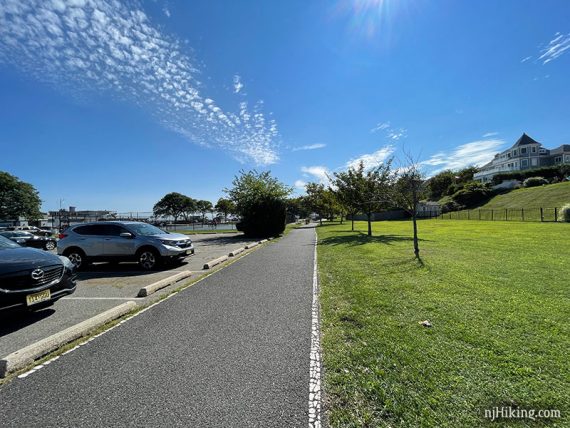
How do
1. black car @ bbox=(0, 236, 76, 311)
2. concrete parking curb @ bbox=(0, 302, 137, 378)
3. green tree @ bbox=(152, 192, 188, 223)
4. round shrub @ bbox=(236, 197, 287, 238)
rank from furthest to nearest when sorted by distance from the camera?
green tree @ bbox=(152, 192, 188, 223) → round shrub @ bbox=(236, 197, 287, 238) → black car @ bbox=(0, 236, 76, 311) → concrete parking curb @ bbox=(0, 302, 137, 378)

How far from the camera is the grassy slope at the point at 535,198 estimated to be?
3828 cm

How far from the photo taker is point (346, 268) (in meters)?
8.52

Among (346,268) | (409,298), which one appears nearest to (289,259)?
(346,268)

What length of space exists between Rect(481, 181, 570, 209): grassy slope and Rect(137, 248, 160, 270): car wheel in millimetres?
45175

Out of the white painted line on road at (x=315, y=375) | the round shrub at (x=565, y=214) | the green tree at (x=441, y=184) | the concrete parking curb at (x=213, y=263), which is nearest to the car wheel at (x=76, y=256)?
the concrete parking curb at (x=213, y=263)

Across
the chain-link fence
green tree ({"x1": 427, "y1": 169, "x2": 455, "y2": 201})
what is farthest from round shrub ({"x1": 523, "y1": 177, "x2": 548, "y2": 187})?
the chain-link fence

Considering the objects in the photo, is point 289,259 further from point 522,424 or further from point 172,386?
point 522,424

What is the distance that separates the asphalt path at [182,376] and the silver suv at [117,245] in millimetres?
4944

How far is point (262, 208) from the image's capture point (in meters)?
23.5

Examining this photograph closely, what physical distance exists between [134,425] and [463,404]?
2.65 metres

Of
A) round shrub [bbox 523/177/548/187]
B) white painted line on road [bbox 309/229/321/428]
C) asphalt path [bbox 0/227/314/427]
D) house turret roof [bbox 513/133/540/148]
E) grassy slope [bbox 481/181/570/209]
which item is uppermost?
house turret roof [bbox 513/133/540/148]

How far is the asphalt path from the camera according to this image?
94.7 inches

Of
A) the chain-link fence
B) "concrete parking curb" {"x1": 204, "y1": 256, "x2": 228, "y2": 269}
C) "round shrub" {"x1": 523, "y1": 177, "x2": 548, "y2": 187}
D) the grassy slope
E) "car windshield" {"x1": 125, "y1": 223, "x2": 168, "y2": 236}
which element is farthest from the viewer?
"round shrub" {"x1": 523, "y1": 177, "x2": 548, "y2": 187}

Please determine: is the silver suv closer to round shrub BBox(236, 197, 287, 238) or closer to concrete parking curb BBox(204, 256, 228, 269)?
concrete parking curb BBox(204, 256, 228, 269)
